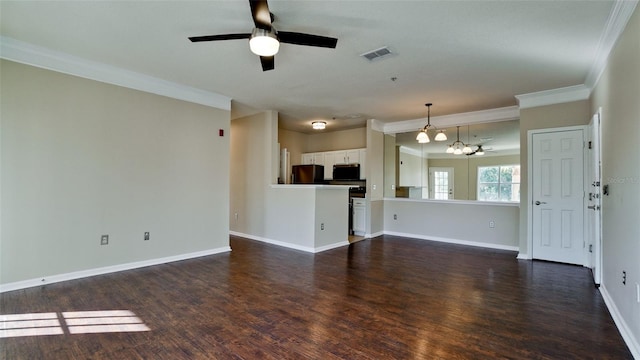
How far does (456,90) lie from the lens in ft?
14.6

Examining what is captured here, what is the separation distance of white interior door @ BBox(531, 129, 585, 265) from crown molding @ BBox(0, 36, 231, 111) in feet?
17.1

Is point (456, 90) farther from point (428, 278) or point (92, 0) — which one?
point (92, 0)

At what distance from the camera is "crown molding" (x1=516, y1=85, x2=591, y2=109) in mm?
4266

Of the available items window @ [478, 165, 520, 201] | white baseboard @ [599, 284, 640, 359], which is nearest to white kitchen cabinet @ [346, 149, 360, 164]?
window @ [478, 165, 520, 201]

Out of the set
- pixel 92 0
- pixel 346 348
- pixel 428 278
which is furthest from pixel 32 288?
pixel 428 278

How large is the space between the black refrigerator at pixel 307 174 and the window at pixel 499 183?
347 cm

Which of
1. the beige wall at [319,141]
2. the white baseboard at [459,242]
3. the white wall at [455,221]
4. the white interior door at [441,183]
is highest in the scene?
the beige wall at [319,141]

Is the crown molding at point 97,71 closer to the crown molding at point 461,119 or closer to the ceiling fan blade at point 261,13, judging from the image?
the ceiling fan blade at point 261,13

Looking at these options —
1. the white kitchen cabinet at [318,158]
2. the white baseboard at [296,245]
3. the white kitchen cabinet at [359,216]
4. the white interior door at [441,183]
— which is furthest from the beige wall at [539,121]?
the white kitchen cabinet at [318,158]

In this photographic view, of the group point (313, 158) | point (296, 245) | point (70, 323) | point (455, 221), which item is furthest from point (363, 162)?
point (70, 323)

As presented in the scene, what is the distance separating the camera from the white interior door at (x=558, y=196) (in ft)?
14.3

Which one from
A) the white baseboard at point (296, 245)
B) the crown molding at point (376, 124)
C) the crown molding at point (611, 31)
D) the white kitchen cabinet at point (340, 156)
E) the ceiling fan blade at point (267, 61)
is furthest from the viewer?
the white kitchen cabinet at point (340, 156)

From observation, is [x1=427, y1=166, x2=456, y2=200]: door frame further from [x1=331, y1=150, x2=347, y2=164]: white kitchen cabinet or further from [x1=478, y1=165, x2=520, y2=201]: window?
[x1=331, y1=150, x2=347, y2=164]: white kitchen cabinet

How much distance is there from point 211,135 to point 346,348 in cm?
395
